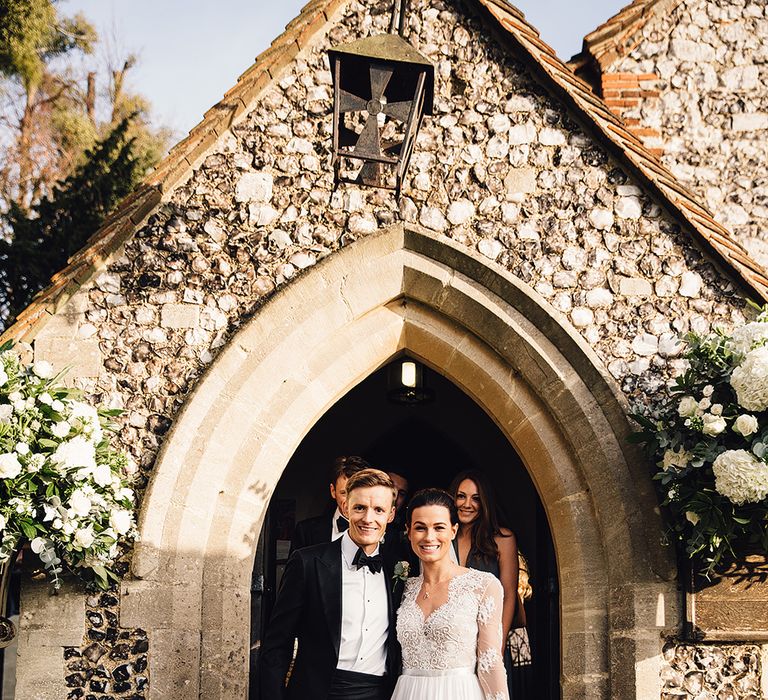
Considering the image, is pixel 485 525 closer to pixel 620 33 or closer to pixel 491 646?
pixel 491 646

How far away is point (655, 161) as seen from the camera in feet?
17.4

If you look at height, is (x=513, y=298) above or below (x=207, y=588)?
above

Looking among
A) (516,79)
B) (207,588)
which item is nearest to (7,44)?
(516,79)

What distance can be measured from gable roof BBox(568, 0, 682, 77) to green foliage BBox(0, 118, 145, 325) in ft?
17.1

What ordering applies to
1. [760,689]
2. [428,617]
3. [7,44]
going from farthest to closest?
[7,44] < [760,689] < [428,617]

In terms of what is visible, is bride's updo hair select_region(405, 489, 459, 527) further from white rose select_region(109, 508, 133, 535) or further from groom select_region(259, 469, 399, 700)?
white rose select_region(109, 508, 133, 535)

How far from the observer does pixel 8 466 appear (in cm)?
407

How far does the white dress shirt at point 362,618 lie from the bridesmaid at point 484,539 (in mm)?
964

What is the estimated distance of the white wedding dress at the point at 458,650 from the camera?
366 cm

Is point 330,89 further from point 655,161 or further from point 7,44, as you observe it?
point 7,44

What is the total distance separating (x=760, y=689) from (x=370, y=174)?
3196 millimetres

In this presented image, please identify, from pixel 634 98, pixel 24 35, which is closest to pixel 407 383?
pixel 634 98

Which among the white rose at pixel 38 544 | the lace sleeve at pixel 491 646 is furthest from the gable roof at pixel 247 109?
the lace sleeve at pixel 491 646

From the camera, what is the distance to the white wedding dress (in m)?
3.66
